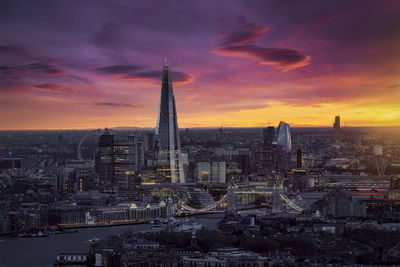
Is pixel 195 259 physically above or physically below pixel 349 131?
below

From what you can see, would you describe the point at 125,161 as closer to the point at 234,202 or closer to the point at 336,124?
the point at 234,202

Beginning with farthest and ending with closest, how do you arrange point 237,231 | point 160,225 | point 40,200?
point 40,200
point 160,225
point 237,231

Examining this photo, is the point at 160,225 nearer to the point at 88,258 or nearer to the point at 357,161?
the point at 88,258

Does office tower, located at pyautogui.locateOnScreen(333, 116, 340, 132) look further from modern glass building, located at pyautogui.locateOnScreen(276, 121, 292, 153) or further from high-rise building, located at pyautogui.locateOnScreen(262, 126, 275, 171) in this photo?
high-rise building, located at pyautogui.locateOnScreen(262, 126, 275, 171)

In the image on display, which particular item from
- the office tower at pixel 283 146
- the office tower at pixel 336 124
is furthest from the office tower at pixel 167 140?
the office tower at pixel 336 124

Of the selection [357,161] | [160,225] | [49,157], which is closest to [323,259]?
[160,225]

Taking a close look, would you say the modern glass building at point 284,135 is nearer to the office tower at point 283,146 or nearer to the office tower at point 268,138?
the office tower at point 283,146

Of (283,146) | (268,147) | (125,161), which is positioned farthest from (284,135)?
(125,161)
